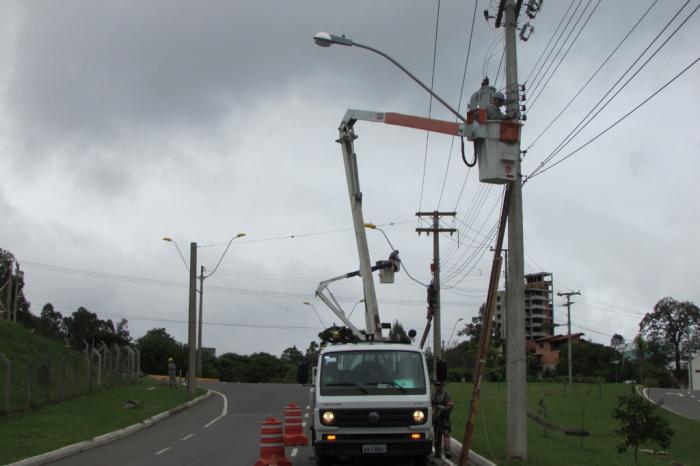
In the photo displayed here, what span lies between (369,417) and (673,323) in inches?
4769

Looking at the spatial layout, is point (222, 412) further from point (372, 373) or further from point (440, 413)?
point (372, 373)

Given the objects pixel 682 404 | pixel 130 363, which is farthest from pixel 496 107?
pixel 682 404

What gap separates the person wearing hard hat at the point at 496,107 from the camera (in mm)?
15844

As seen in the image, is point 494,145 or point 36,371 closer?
point 494,145

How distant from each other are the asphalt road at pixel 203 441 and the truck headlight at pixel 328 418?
134cm

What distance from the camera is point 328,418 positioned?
42.8 ft

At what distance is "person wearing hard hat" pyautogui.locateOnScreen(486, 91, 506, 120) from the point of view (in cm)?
1584

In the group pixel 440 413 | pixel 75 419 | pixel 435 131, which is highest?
pixel 435 131

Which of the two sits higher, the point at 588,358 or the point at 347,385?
the point at 347,385

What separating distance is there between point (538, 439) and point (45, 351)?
23953mm

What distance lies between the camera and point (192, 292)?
4034 cm

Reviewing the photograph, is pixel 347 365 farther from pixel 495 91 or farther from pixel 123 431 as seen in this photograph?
pixel 123 431

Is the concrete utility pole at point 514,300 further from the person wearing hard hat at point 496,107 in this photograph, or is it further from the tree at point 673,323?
the tree at point 673,323

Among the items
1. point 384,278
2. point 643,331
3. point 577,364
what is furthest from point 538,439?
point 643,331
